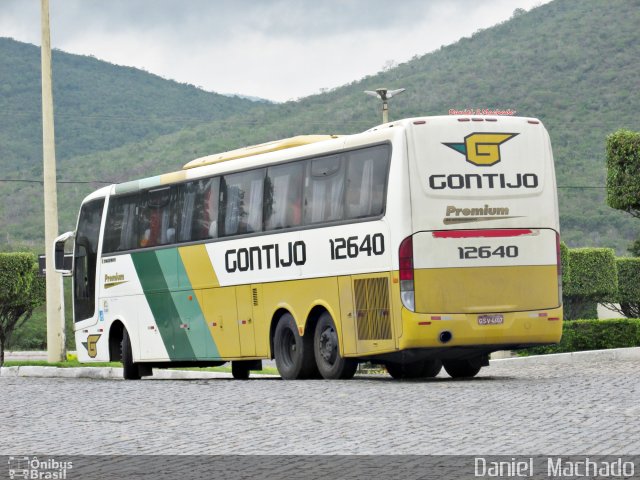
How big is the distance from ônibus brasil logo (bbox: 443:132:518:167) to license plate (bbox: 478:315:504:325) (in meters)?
2.09

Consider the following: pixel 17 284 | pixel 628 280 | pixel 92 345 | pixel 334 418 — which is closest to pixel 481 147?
pixel 334 418

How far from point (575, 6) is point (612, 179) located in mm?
95636

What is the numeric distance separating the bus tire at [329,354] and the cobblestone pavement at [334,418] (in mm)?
795

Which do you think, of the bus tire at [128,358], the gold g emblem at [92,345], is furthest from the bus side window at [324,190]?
the gold g emblem at [92,345]

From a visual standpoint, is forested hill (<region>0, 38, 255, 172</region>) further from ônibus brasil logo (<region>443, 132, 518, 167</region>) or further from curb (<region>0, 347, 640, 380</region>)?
ônibus brasil logo (<region>443, 132, 518, 167</region>)

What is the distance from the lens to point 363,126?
97.4 meters

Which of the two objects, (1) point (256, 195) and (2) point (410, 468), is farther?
(1) point (256, 195)

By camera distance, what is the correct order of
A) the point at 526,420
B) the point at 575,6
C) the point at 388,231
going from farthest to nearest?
the point at 575,6 < the point at 388,231 < the point at 526,420

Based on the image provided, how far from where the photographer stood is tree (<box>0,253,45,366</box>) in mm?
Answer: 40469

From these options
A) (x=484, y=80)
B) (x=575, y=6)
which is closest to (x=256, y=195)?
(x=484, y=80)

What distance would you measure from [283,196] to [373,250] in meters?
2.59

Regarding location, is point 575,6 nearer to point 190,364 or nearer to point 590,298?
point 590,298

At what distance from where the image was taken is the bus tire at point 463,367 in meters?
21.7

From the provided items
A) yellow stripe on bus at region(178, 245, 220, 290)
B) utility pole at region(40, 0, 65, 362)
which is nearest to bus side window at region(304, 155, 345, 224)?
yellow stripe on bus at region(178, 245, 220, 290)
